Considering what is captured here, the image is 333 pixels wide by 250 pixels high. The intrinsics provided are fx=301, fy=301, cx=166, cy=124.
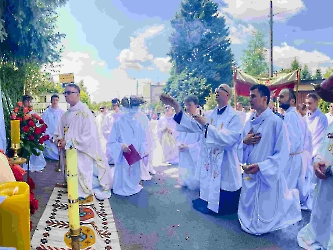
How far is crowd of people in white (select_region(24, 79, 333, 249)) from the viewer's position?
13.2 ft

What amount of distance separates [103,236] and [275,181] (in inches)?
96.9

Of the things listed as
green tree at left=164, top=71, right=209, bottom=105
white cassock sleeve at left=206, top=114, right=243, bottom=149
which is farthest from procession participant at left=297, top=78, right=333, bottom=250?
green tree at left=164, top=71, right=209, bottom=105

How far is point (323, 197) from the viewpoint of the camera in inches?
141

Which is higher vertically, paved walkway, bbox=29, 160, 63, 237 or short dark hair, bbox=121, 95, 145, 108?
short dark hair, bbox=121, 95, 145, 108

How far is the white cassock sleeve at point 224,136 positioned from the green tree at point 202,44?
93.3ft

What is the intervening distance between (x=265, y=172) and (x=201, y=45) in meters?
31.7

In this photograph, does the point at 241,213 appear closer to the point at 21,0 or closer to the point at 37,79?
the point at 21,0

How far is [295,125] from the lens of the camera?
5285mm

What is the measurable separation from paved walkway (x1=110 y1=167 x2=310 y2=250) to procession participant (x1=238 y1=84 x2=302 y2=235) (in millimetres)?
198

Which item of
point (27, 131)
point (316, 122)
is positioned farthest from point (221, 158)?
point (27, 131)

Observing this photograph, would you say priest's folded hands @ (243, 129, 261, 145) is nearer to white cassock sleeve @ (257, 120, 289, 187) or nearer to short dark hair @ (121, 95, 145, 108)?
white cassock sleeve @ (257, 120, 289, 187)

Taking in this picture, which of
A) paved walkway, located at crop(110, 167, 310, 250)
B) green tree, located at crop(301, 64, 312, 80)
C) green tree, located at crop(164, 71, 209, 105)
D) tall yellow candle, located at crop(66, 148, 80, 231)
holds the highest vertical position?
green tree, located at crop(301, 64, 312, 80)

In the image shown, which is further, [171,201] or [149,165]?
[149,165]

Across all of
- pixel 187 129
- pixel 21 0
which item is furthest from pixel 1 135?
pixel 21 0
